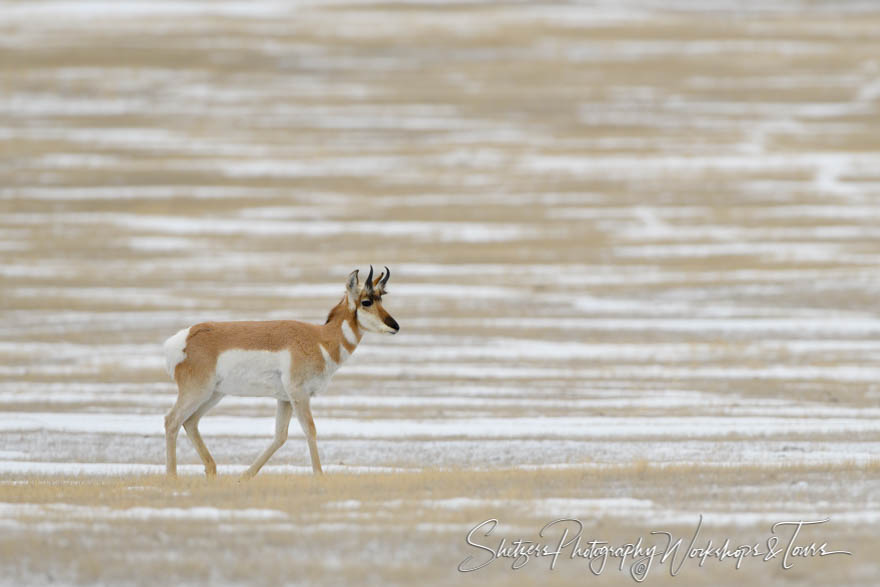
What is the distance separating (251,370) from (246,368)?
5cm

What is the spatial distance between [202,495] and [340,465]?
4068mm

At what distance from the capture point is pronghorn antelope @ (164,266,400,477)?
41.4ft

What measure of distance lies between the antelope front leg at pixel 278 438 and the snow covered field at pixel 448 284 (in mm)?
385

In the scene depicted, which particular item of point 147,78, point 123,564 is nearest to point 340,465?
point 123,564

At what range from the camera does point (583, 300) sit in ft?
96.4

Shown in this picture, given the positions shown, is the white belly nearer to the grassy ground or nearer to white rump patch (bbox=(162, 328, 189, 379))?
white rump patch (bbox=(162, 328, 189, 379))

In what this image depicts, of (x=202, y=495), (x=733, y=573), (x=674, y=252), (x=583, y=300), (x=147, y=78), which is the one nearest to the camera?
(x=733, y=573)

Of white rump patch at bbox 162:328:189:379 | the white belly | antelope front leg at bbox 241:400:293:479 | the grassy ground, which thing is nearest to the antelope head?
the white belly

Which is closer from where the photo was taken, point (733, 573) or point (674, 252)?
point (733, 573)

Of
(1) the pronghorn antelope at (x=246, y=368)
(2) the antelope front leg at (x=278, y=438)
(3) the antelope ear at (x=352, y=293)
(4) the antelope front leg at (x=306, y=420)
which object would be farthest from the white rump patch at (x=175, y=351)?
(3) the antelope ear at (x=352, y=293)

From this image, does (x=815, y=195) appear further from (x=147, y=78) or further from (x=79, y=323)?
(x=147, y=78)

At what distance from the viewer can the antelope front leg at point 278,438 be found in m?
12.4

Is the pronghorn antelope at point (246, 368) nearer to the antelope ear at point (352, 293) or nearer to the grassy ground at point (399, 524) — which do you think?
the antelope ear at point (352, 293)

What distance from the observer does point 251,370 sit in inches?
498
